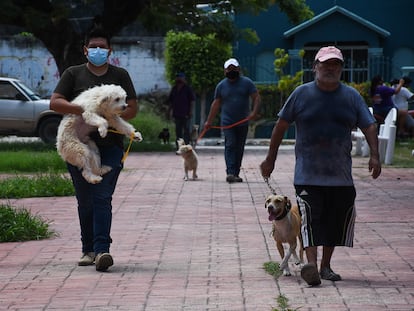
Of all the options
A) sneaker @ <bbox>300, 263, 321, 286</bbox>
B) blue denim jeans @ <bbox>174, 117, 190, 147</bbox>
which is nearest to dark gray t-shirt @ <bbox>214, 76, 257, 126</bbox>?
blue denim jeans @ <bbox>174, 117, 190, 147</bbox>

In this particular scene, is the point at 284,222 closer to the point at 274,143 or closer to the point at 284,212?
the point at 284,212

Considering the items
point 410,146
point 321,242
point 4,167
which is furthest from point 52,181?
point 410,146

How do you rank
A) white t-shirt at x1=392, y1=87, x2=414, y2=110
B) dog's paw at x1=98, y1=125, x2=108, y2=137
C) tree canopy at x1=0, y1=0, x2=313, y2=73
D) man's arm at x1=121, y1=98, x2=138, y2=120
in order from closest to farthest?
1. dog's paw at x1=98, y1=125, x2=108, y2=137
2. man's arm at x1=121, y1=98, x2=138, y2=120
3. tree canopy at x1=0, y1=0, x2=313, y2=73
4. white t-shirt at x1=392, y1=87, x2=414, y2=110

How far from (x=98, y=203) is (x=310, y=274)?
201 cm

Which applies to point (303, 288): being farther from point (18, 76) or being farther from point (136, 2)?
point (18, 76)

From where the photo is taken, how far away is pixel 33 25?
22.9 m

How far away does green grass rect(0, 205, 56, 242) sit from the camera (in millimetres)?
9930

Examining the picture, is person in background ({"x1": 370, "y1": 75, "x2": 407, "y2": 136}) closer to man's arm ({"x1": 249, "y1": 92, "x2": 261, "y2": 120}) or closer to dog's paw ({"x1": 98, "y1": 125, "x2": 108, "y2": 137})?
man's arm ({"x1": 249, "y1": 92, "x2": 261, "y2": 120})

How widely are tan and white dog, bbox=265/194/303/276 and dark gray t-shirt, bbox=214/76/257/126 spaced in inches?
299

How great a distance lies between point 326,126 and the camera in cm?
762

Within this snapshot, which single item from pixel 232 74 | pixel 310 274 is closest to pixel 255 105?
pixel 232 74

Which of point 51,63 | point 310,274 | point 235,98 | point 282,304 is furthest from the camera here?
point 51,63

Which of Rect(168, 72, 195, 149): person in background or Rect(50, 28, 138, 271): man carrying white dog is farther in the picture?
Rect(168, 72, 195, 149): person in background

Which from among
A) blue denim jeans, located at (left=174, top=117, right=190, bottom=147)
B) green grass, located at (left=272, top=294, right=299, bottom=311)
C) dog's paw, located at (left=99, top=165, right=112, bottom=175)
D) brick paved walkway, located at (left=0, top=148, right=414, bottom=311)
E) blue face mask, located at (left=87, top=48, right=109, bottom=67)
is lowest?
blue denim jeans, located at (left=174, top=117, right=190, bottom=147)
